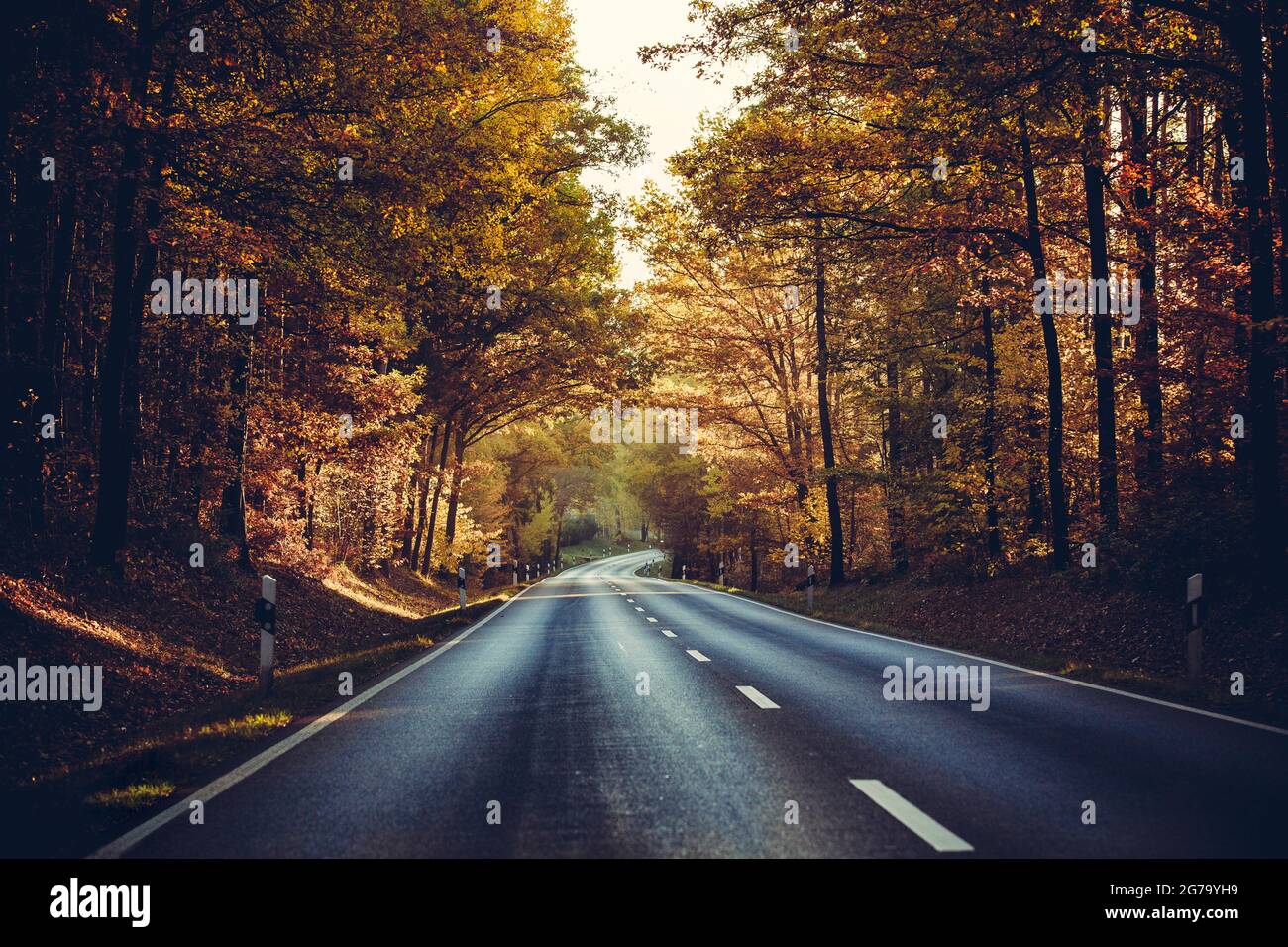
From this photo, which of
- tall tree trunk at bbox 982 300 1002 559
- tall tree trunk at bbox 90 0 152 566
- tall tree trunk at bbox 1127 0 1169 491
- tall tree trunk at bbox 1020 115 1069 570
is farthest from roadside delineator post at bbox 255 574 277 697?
tall tree trunk at bbox 982 300 1002 559

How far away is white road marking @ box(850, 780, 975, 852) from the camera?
431 cm

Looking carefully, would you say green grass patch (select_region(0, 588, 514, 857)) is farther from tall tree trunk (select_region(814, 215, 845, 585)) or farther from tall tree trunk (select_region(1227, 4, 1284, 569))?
tall tree trunk (select_region(814, 215, 845, 585))

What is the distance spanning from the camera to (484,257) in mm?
18141

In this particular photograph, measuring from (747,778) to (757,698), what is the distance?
3.26 meters

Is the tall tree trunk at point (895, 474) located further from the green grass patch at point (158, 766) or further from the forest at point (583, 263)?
the green grass patch at point (158, 766)

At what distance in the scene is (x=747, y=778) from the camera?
18.7 ft

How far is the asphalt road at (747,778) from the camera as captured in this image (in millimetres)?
4445

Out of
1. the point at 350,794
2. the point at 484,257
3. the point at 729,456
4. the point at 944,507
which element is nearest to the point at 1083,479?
the point at 944,507

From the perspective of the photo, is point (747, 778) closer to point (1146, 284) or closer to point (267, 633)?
→ point (267, 633)

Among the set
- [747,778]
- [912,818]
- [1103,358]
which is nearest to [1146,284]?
[1103,358]

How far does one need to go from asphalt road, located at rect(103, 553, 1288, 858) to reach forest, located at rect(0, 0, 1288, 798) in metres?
3.40

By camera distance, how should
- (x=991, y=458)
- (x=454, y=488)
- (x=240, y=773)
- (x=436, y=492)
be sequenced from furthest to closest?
1. (x=454, y=488)
2. (x=436, y=492)
3. (x=991, y=458)
4. (x=240, y=773)
